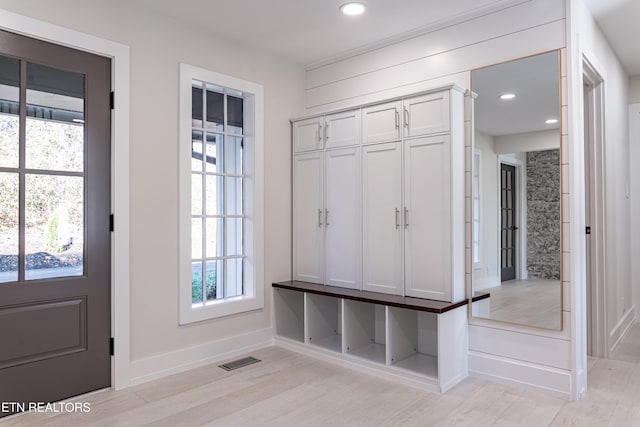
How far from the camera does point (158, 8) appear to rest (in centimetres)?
303

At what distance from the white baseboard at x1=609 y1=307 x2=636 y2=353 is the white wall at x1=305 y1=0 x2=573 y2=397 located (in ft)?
3.95

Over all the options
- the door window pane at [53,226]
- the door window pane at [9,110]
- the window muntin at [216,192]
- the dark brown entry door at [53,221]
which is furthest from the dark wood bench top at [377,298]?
the door window pane at [9,110]

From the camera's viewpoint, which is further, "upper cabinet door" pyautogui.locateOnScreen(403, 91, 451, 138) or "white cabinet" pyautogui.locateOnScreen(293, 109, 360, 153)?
"white cabinet" pyautogui.locateOnScreen(293, 109, 360, 153)

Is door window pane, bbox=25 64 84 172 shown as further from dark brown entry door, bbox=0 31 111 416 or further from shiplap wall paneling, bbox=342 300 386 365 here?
shiplap wall paneling, bbox=342 300 386 365

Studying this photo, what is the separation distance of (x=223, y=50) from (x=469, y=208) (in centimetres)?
230

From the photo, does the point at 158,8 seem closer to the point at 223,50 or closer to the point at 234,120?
the point at 223,50

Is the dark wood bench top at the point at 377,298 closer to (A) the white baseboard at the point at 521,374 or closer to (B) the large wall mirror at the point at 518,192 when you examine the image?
(B) the large wall mirror at the point at 518,192

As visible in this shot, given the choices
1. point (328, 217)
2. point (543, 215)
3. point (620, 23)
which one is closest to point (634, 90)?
point (620, 23)

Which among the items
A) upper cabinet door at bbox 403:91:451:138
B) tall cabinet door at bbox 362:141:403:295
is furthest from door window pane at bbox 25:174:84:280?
upper cabinet door at bbox 403:91:451:138

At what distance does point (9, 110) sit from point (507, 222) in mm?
3240

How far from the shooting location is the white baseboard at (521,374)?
270 centimetres

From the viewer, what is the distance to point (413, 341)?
3.35 meters

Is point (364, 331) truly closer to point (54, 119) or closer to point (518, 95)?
point (518, 95)

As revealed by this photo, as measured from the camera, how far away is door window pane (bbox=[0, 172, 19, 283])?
2445mm
